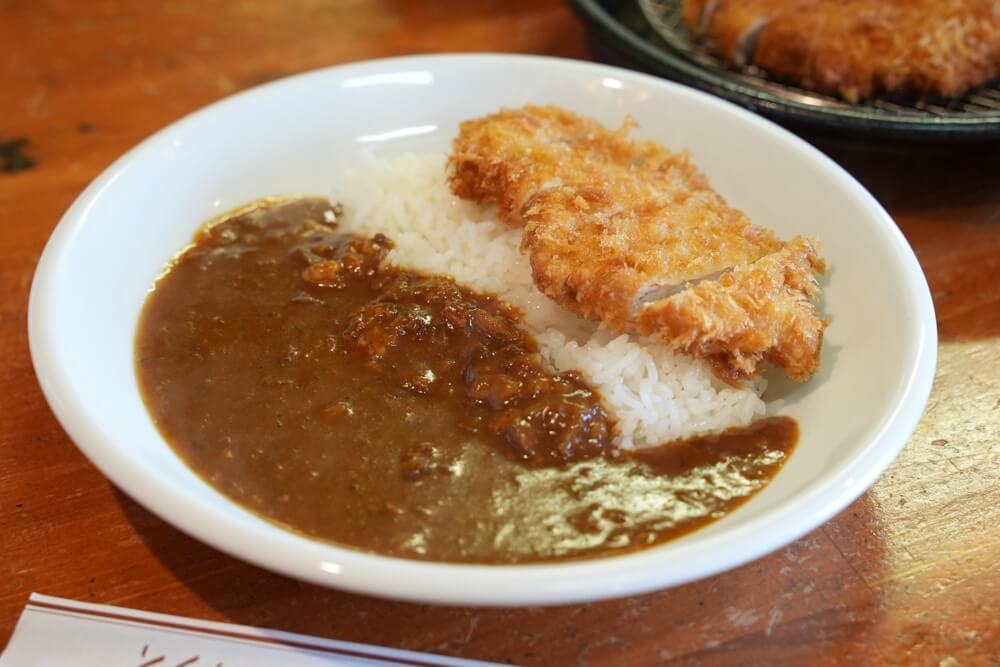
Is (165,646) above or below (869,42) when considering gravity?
below

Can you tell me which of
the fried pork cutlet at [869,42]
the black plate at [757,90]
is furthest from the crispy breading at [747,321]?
the fried pork cutlet at [869,42]

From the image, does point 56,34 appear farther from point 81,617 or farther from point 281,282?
point 81,617

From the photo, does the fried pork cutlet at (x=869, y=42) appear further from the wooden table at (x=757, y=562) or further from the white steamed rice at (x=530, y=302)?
the white steamed rice at (x=530, y=302)

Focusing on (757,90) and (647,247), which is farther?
(757,90)

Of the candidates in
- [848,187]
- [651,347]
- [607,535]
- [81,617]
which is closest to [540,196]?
[651,347]

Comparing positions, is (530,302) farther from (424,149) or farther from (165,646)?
(165,646)

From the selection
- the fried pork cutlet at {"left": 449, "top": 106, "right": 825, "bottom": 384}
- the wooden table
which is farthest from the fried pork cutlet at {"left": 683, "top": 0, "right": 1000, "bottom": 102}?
the fried pork cutlet at {"left": 449, "top": 106, "right": 825, "bottom": 384}

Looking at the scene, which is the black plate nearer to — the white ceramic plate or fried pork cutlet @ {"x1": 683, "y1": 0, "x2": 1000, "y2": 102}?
fried pork cutlet @ {"x1": 683, "y1": 0, "x2": 1000, "y2": 102}

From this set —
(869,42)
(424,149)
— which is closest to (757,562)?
(424,149)
